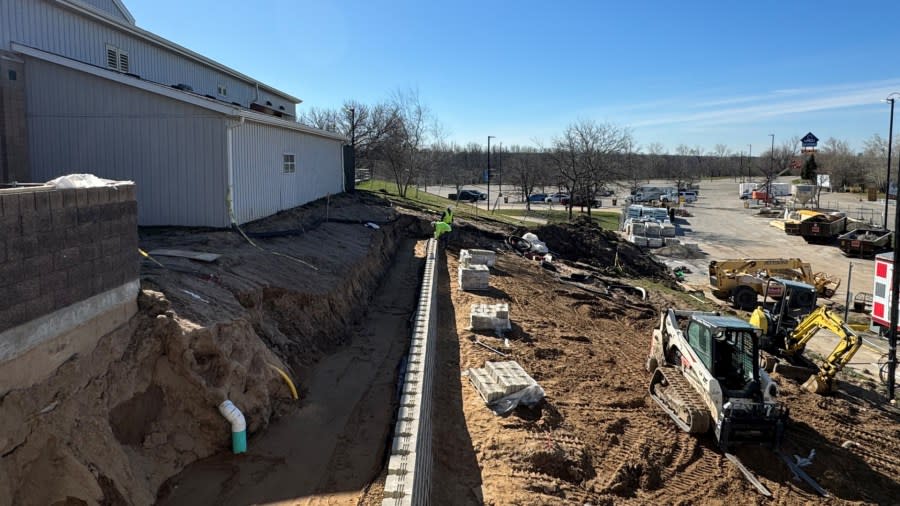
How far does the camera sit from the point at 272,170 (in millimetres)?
18828

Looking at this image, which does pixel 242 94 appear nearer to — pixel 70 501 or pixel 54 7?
pixel 54 7

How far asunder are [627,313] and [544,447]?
467 inches

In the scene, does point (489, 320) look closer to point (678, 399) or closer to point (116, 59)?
point (678, 399)

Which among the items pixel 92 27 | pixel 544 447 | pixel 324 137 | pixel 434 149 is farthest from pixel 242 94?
pixel 434 149

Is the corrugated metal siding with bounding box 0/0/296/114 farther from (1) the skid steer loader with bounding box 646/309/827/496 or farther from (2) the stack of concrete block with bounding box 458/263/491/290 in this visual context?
(1) the skid steer loader with bounding box 646/309/827/496

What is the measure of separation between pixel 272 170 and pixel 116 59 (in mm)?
5889

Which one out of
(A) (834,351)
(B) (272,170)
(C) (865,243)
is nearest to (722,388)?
(A) (834,351)

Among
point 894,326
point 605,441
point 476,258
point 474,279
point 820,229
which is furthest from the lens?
point 820,229

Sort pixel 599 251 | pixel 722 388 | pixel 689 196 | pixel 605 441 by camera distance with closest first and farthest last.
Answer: pixel 605 441
pixel 722 388
pixel 599 251
pixel 689 196

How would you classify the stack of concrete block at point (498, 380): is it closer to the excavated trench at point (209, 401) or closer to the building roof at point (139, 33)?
the excavated trench at point (209, 401)

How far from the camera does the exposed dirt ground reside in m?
8.95

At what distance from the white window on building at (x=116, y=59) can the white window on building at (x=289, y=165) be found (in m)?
5.52

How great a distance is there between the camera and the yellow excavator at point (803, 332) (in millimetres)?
14703

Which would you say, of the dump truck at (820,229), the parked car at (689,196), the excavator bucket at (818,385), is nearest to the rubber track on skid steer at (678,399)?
the excavator bucket at (818,385)
